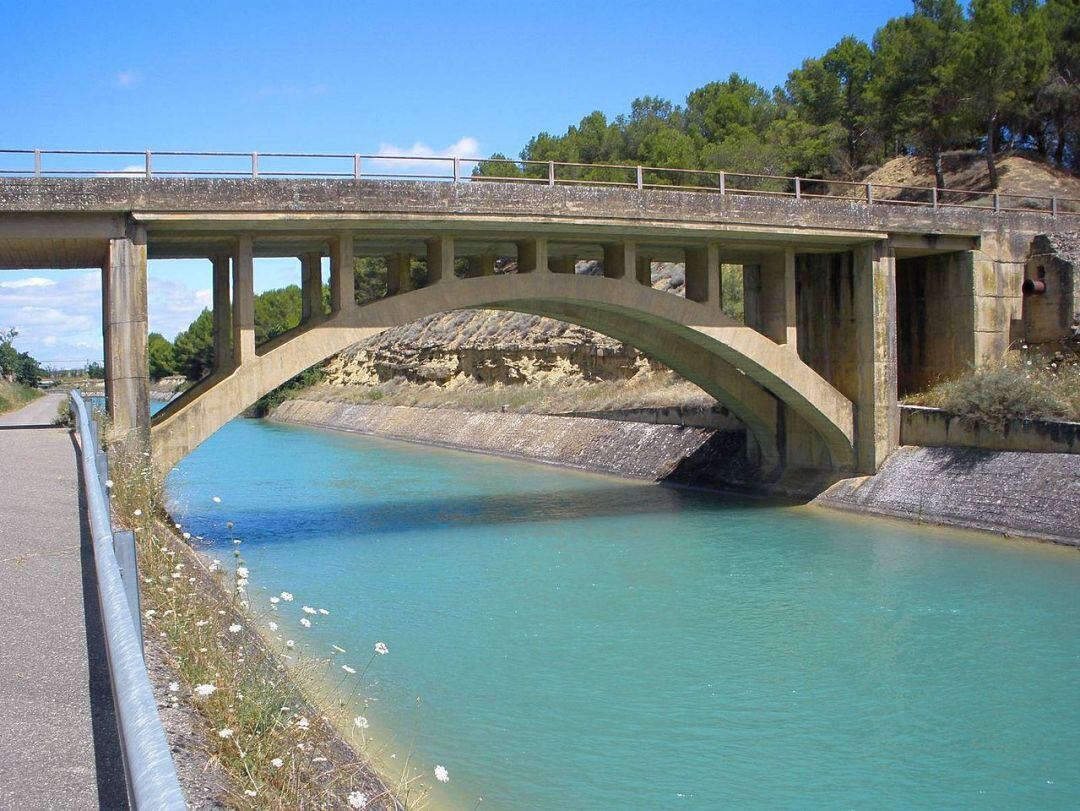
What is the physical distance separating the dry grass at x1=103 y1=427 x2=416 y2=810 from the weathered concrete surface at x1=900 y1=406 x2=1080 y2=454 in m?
14.7

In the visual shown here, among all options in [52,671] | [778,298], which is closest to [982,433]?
[778,298]

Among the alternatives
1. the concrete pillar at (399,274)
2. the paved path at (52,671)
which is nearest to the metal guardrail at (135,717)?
the paved path at (52,671)

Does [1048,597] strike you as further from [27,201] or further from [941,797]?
[27,201]

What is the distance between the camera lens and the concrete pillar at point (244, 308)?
17750 millimetres

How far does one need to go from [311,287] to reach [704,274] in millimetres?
7946

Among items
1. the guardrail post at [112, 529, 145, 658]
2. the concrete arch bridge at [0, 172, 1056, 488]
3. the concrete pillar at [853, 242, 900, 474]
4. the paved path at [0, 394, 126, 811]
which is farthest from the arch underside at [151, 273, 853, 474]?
the guardrail post at [112, 529, 145, 658]

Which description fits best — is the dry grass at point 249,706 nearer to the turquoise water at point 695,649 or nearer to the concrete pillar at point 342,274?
the turquoise water at point 695,649

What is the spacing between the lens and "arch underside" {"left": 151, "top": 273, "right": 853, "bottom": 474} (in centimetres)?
1772

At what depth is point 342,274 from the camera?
19.0 metres

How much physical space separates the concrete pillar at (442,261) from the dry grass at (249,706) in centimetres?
1121

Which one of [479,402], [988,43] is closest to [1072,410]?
[988,43]

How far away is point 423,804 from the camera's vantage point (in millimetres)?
7383

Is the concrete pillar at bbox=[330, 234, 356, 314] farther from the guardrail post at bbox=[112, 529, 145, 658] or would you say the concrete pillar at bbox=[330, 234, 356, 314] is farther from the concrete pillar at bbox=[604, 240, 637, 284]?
the guardrail post at bbox=[112, 529, 145, 658]

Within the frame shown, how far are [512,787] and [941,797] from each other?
331cm
